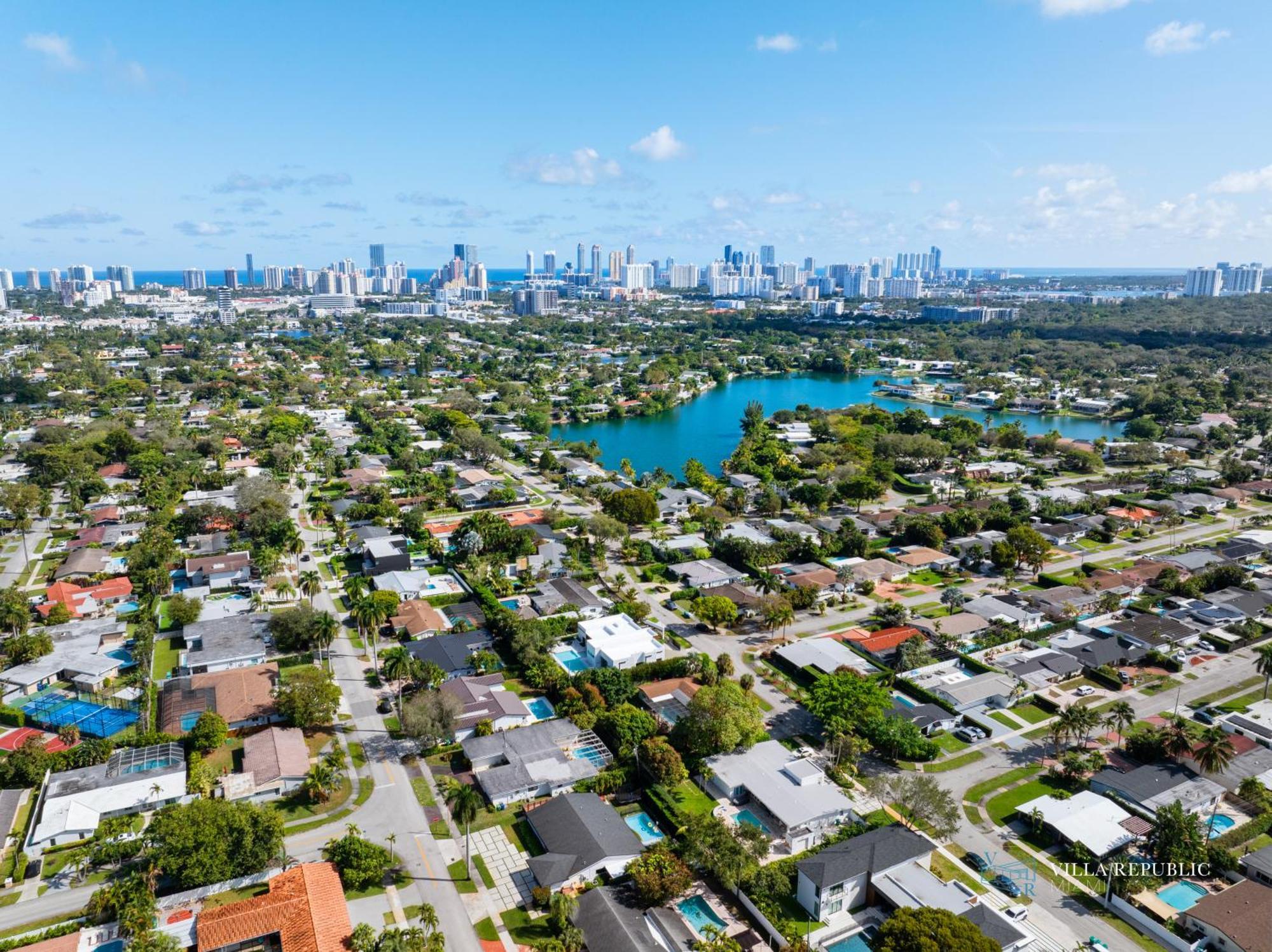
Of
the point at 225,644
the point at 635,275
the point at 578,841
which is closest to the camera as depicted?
the point at 578,841

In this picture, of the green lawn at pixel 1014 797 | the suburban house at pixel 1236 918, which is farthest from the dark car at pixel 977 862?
the suburban house at pixel 1236 918

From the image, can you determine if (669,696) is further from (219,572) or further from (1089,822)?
(219,572)

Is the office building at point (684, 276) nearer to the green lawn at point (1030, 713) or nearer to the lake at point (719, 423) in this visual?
the lake at point (719, 423)

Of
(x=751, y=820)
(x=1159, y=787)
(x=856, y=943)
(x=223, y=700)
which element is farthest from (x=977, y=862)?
(x=223, y=700)

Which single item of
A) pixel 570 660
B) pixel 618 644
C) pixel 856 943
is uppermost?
pixel 618 644

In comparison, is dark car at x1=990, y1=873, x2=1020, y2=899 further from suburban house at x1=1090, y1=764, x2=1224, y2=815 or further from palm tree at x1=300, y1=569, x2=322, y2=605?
palm tree at x1=300, y1=569, x2=322, y2=605

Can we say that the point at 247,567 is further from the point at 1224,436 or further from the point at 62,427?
the point at 1224,436

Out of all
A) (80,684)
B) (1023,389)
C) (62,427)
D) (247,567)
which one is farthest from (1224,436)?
(62,427)
